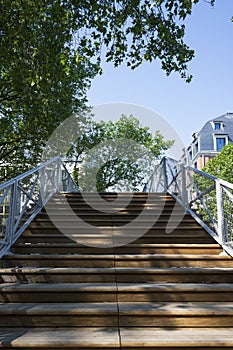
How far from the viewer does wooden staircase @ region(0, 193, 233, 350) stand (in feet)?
7.99

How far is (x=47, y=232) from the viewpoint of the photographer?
183 inches

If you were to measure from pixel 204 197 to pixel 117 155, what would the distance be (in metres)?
17.3

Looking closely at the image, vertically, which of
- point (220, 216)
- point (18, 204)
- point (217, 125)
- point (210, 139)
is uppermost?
point (217, 125)

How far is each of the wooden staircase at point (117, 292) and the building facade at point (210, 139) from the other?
28965 millimetres

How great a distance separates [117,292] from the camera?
302 centimetres

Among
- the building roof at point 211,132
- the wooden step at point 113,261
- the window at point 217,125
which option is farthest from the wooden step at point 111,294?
the window at point 217,125

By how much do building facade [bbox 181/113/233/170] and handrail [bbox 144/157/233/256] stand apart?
2579cm

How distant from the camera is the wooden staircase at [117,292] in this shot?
7.99 feet

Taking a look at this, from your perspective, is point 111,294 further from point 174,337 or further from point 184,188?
point 184,188

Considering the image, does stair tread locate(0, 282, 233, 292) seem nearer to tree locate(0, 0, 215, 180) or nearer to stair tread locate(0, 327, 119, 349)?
stair tread locate(0, 327, 119, 349)

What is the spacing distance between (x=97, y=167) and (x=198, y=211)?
16261 millimetres

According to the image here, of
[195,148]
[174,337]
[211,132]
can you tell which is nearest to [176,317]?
[174,337]

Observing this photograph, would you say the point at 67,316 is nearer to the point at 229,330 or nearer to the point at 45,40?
the point at 229,330

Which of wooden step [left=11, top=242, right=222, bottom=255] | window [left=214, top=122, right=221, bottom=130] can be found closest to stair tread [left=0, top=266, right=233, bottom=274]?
wooden step [left=11, top=242, right=222, bottom=255]
